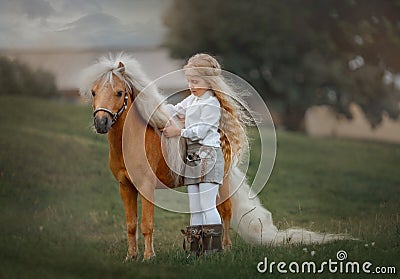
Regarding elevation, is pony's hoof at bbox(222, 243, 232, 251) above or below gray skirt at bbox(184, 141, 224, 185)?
below

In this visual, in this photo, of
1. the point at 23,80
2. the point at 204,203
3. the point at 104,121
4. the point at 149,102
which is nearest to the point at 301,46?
the point at 23,80

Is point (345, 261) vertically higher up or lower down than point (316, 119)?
lower down

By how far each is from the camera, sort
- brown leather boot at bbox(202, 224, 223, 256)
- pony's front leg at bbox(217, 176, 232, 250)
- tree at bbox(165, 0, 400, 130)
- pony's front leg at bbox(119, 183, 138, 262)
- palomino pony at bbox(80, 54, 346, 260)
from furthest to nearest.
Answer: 1. tree at bbox(165, 0, 400, 130)
2. pony's front leg at bbox(217, 176, 232, 250)
3. pony's front leg at bbox(119, 183, 138, 262)
4. brown leather boot at bbox(202, 224, 223, 256)
5. palomino pony at bbox(80, 54, 346, 260)

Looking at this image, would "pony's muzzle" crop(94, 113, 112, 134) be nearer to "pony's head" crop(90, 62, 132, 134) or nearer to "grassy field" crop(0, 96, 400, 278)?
"pony's head" crop(90, 62, 132, 134)

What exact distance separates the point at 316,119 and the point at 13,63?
6675 mm

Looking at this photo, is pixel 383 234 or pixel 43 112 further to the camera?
pixel 43 112

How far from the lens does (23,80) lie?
30.9 ft

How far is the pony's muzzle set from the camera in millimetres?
3936

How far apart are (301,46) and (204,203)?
8287 mm

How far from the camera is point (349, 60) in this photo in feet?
39.3

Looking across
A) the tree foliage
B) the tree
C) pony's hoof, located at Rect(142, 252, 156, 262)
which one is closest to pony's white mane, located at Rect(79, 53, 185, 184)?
pony's hoof, located at Rect(142, 252, 156, 262)

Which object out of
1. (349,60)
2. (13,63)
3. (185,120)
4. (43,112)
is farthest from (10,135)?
(349,60)

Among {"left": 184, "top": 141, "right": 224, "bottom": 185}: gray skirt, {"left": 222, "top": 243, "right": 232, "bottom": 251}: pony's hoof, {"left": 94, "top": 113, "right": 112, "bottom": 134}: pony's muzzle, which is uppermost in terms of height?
{"left": 94, "top": 113, "right": 112, "bottom": 134}: pony's muzzle

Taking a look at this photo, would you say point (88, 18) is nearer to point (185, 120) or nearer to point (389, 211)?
point (185, 120)
